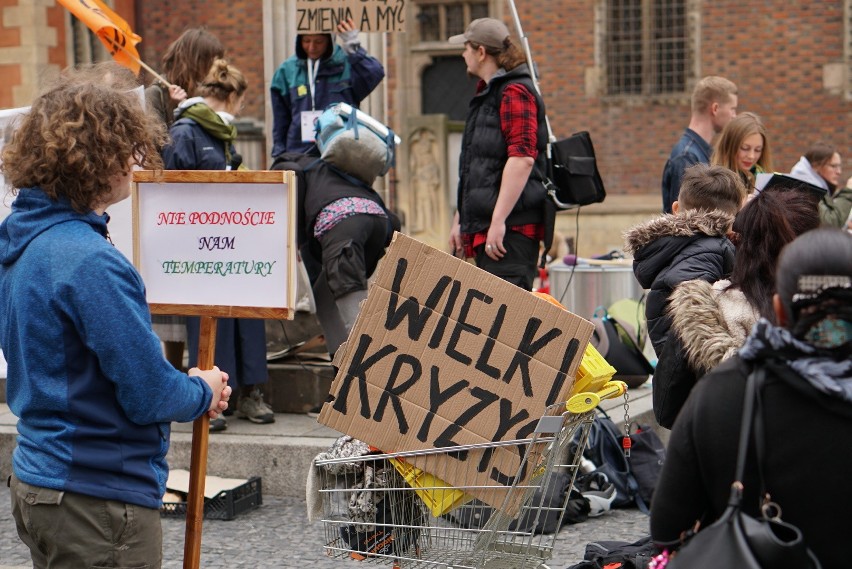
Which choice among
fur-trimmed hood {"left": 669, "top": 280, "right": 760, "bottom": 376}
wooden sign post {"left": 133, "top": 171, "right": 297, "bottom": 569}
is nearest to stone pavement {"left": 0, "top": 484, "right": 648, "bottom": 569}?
wooden sign post {"left": 133, "top": 171, "right": 297, "bottom": 569}

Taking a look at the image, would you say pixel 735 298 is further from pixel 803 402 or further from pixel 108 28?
pixel 108 28

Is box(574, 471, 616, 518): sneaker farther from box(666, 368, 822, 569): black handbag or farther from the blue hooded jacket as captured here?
box(666, 368, 822, 569): black handbag

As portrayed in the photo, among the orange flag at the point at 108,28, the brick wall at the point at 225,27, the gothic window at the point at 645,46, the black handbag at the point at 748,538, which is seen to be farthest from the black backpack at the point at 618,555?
the brick wall at the point at 225,27

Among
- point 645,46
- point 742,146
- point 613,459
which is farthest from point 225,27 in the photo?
point 613,459

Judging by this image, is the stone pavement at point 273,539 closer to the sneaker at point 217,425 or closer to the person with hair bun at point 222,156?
the sneaker at point 217,425

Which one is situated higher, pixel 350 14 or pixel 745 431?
pixel 350 14

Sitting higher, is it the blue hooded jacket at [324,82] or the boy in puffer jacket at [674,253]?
the blue hooded jacket at [324,82]

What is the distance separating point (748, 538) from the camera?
224cm

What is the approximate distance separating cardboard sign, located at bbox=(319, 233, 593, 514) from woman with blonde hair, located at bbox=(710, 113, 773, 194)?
142 inches

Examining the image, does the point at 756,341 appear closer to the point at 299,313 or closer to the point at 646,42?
the point at 299,313

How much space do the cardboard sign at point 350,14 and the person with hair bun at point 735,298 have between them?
3693mm

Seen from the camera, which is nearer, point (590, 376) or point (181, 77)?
point (590, 376)

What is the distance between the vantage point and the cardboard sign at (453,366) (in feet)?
11.6

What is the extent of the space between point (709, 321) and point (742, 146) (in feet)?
12.2
